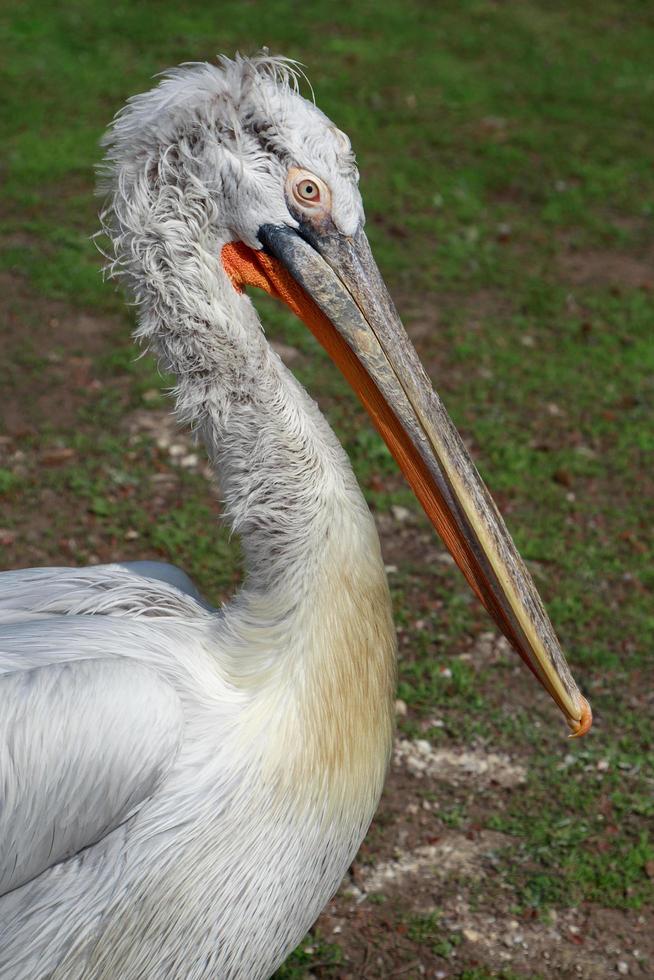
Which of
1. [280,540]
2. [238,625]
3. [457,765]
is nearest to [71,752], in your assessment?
[238,625]

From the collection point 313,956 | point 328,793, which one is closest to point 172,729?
point 328,793

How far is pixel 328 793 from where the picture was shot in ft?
8.97

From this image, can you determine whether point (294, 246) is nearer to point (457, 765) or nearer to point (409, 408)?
point (409, 408)

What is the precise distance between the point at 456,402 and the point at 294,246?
3571 mm

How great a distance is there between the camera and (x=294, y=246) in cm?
274

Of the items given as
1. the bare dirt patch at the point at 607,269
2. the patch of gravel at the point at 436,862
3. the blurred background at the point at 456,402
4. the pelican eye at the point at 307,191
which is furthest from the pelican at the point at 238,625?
the bare dirt patch at the point at 607,269

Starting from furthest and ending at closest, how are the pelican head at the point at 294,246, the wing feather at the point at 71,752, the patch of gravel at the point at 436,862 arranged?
the patch of gravel at the point at 436,862 < the pelican head at the point at 294,246 < the wing feather at the point at 71,752

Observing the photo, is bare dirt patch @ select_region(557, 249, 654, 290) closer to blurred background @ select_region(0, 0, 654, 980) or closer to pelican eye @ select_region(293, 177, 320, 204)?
blurred background @ select_region(0, 0, 654, 980)

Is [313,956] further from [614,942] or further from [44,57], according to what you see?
[44,57]

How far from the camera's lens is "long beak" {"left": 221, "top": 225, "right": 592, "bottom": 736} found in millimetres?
2766

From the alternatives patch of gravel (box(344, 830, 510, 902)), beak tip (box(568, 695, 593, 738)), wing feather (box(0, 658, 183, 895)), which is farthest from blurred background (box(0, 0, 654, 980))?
wing feather (box(0, 658, 183, 895))

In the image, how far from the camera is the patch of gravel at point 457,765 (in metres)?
4.20

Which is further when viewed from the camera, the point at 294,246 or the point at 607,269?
the point at 607,269

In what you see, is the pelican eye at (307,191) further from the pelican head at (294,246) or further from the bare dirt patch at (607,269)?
the bare dirt patch at (607,269)
